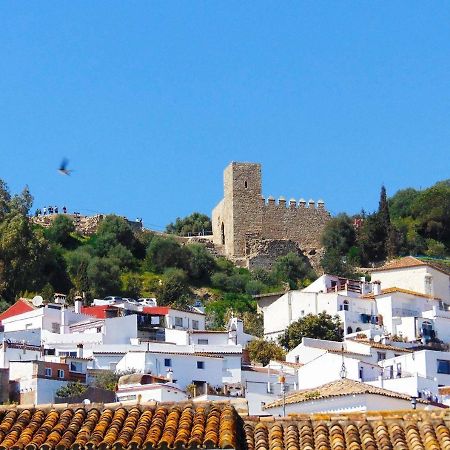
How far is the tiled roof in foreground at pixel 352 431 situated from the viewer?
38.8 feet

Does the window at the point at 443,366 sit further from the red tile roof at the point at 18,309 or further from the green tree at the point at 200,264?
the green tree at the point at 200,264

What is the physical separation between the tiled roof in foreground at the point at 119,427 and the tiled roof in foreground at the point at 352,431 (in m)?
0.81

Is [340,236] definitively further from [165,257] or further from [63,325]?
[63,325]

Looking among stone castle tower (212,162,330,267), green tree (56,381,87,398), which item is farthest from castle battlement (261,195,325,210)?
green tree (56,381,87,398)

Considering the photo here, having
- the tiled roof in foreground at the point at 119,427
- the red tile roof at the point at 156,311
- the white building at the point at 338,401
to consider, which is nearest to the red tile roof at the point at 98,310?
the red tile roof at the point at 156,311

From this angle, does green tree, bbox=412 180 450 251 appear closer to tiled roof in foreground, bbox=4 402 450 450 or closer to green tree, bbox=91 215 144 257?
green tree, bbox=91 215 144 257

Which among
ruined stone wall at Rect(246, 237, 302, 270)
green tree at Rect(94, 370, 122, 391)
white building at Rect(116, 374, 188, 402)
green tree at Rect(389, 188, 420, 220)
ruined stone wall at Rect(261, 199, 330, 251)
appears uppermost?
→ green tree at Rect(389, 188, 420, 220)

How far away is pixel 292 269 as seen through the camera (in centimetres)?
7706

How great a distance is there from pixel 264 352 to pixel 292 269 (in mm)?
22050

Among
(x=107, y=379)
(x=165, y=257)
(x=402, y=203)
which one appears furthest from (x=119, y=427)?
(x=402, y=203)

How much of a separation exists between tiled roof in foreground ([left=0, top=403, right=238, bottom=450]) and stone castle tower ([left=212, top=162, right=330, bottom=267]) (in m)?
69.6

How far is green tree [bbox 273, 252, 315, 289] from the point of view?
76.3 meters

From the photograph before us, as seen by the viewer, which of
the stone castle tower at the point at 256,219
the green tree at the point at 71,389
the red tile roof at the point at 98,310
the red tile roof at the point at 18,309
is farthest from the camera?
the stone castle tower at the point at 256,219

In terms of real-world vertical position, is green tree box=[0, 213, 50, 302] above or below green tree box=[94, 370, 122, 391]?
above
